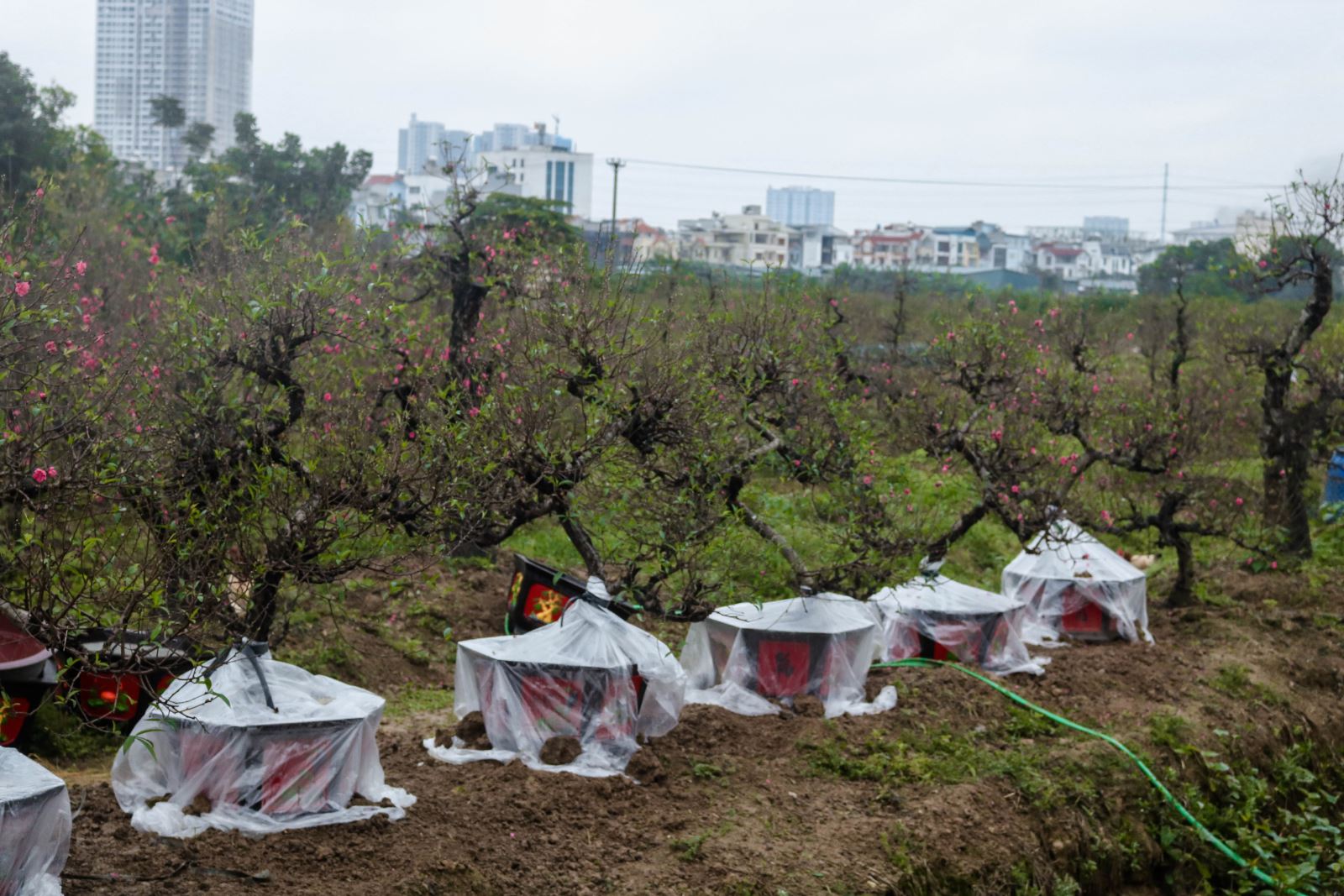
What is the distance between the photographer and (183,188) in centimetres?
3162

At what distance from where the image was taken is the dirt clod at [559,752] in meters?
6.89

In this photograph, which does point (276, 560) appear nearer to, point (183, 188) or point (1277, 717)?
point (1277, 717)

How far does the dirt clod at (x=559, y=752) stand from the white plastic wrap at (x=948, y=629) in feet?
10.8

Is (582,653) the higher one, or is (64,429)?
(64,429)

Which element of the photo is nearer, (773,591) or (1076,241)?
(773,591)

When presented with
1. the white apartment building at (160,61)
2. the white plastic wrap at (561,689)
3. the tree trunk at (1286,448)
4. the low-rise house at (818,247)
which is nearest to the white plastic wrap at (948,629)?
the white plastic wrap at (561,689)

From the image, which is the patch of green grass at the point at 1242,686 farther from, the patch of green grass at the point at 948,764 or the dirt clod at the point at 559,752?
the dirt clod at the point at 559,752

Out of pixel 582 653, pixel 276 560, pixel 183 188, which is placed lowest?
pixel 582 653

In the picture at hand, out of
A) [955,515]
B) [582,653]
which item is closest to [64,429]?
[582,653]

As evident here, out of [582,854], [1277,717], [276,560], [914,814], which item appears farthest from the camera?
[1277,717]

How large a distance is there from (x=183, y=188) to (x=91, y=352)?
86.3ft

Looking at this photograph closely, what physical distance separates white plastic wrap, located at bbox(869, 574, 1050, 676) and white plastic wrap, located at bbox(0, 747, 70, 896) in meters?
6.08

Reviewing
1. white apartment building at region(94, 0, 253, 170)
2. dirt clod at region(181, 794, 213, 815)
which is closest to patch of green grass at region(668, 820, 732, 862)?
dirt clod at region(181, 794, 213, 815)

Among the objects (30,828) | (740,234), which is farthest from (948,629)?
(740,234)
